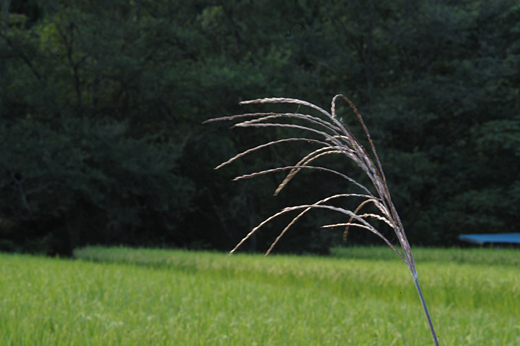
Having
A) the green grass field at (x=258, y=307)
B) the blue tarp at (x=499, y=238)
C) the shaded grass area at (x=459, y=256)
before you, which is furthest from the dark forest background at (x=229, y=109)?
the green grass field at (x=258, y=307)

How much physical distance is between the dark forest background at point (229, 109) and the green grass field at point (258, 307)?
7.46 m

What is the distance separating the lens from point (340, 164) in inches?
650

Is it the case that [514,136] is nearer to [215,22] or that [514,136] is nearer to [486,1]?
[486,1]

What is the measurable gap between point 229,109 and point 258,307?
1257cm

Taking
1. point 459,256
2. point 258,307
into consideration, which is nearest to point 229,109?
point 459,256

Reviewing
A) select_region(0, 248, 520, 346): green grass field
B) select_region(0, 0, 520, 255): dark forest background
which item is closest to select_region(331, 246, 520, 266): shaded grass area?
select_region(0, 248, 520, 346): green grass field

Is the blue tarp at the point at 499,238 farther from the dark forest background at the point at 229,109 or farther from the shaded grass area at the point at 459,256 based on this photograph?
the shaded grass area at the point at 459,256

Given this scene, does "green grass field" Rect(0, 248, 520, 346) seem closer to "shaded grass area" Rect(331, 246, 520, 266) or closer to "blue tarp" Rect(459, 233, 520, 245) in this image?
"shaded grass area" Rect(331, 246, 520, 266)

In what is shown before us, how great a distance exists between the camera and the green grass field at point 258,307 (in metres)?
3.64

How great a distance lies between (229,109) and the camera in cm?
1698

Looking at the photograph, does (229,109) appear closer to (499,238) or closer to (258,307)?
(499,238)

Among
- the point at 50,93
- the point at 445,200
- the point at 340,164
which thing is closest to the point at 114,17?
the point at 50,93

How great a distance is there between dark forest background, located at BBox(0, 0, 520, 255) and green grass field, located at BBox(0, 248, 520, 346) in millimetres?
7455

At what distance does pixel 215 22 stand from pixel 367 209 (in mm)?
8456
